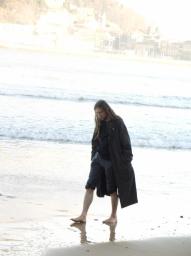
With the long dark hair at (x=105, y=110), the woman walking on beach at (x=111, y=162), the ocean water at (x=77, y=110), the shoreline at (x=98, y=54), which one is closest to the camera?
the long dark hair at (x=105, y=110)

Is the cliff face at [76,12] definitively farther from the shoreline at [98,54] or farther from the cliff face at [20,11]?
the shoreline at [98,54]

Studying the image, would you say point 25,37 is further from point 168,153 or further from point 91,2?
point 168,153

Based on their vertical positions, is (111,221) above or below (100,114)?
below

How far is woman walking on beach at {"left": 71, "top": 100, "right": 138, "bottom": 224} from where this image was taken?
7.53 m

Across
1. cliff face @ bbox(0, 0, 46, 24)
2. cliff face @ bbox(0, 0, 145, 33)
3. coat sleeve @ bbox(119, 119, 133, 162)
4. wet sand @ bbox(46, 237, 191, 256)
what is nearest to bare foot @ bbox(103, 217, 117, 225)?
coat sleeve @ bbox(119, 119, 133, 162)

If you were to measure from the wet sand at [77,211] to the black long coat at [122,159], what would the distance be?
1.23ft

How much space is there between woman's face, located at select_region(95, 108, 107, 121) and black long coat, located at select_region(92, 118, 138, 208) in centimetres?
9

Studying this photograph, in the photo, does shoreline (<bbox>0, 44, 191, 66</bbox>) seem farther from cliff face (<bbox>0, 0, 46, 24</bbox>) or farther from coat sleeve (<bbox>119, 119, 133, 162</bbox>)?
coat sleeve (<bbox>119, 119, 133, 162</bbox>)

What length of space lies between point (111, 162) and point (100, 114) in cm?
57

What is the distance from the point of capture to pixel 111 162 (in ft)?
25.1

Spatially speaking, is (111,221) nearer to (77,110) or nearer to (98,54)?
(77,110)

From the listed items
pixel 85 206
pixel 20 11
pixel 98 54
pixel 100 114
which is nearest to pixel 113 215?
pixel 85 206

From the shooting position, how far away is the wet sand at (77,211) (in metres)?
6.59

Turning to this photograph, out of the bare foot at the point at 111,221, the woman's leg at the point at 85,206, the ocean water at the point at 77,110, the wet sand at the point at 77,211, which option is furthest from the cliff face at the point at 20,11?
the bare foot at the point at 111,221
